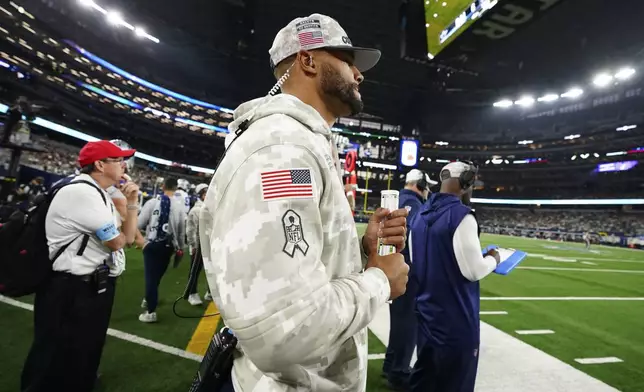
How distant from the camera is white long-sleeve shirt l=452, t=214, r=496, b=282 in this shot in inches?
99.7

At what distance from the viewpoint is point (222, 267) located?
86 centimetres

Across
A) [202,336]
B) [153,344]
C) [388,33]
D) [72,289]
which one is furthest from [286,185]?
[388,33]

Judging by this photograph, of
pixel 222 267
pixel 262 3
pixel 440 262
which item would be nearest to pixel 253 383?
pixel 222 267

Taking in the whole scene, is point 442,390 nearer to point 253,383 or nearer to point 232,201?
point 253,383

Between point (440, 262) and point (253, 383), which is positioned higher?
point (440, 262)

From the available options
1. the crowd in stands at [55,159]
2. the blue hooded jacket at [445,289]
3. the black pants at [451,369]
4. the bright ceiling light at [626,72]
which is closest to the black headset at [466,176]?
the blue hooded jacket at [445,289]

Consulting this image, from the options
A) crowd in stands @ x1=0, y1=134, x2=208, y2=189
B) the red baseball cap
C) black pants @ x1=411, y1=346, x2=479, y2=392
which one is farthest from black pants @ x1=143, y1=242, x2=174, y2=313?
crowd in stands @ x1=0, y1=134, x2=208, y2=189

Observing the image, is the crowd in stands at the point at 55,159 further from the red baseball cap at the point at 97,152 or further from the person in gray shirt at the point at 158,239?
the red baseball cap at the point at 97,152

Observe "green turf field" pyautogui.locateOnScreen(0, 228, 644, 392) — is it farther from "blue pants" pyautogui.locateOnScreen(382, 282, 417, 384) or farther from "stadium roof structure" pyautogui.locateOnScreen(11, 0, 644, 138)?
"stadium roof structure" pyautogui.locateOnScreen(11, 0, 644, 138)

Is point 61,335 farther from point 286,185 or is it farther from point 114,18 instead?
point 114,18

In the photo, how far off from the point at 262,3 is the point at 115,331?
33.7m

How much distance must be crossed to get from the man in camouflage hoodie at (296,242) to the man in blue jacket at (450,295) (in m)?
1.49

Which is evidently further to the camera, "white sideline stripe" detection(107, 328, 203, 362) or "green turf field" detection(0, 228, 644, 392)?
"white sideline stripe" detection(107, 328, 203, 362)

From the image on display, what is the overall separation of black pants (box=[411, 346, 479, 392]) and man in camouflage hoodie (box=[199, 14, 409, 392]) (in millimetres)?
1608
